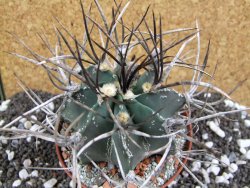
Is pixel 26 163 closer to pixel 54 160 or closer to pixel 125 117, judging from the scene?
pixel 54 160

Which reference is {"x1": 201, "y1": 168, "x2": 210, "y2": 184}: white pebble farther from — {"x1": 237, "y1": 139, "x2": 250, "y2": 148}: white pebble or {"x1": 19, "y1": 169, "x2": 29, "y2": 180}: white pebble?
{"x1": 19, "y1": 169, "x2": 29, "y2": 180}: white pebble

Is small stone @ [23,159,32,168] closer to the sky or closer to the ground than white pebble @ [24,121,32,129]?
closer to the ground

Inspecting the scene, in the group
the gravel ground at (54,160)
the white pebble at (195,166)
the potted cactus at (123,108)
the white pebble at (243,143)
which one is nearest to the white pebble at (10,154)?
the gravel ground at (54,160)

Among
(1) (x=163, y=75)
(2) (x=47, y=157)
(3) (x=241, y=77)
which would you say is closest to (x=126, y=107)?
(1) (x=163, y=75)

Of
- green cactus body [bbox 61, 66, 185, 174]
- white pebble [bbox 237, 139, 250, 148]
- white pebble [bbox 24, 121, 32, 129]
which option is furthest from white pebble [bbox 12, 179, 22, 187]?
white pebble [bbox 237, 139, 250, 148]

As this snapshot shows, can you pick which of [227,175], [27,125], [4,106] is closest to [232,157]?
[227,175]

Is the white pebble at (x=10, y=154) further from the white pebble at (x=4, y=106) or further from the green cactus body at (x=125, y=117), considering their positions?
the green cactus body at (x=125, y=117)
